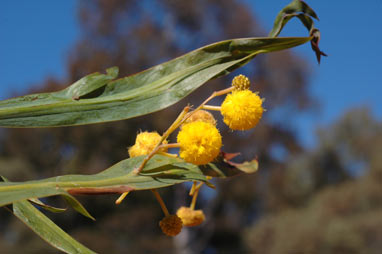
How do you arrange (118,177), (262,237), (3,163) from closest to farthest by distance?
(118,177) → (3,163) → (262,237)

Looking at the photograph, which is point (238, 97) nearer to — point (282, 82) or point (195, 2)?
point (195, 2)

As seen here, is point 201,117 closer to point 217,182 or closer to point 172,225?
point 172,225

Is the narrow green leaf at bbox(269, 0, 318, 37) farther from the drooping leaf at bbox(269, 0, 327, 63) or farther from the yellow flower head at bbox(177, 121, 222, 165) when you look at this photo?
the yellow flower head at bbox(177, 121, 222, 165)

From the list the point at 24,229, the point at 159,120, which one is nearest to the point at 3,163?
the point at 24,229

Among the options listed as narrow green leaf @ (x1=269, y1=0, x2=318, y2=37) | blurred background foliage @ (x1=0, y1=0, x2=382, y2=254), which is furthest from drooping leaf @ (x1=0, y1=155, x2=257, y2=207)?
blurred background foliage @ (x1=0, y1=0, x2=382, y2=254)

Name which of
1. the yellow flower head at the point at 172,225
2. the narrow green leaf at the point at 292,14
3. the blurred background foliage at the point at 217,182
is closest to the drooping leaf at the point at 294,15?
the narrow green leaf at the point at 292,14

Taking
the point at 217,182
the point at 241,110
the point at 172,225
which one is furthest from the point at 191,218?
the point at 217,182

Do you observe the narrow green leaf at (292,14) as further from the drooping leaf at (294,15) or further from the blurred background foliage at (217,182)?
the blurred background foliage at (217,182)
